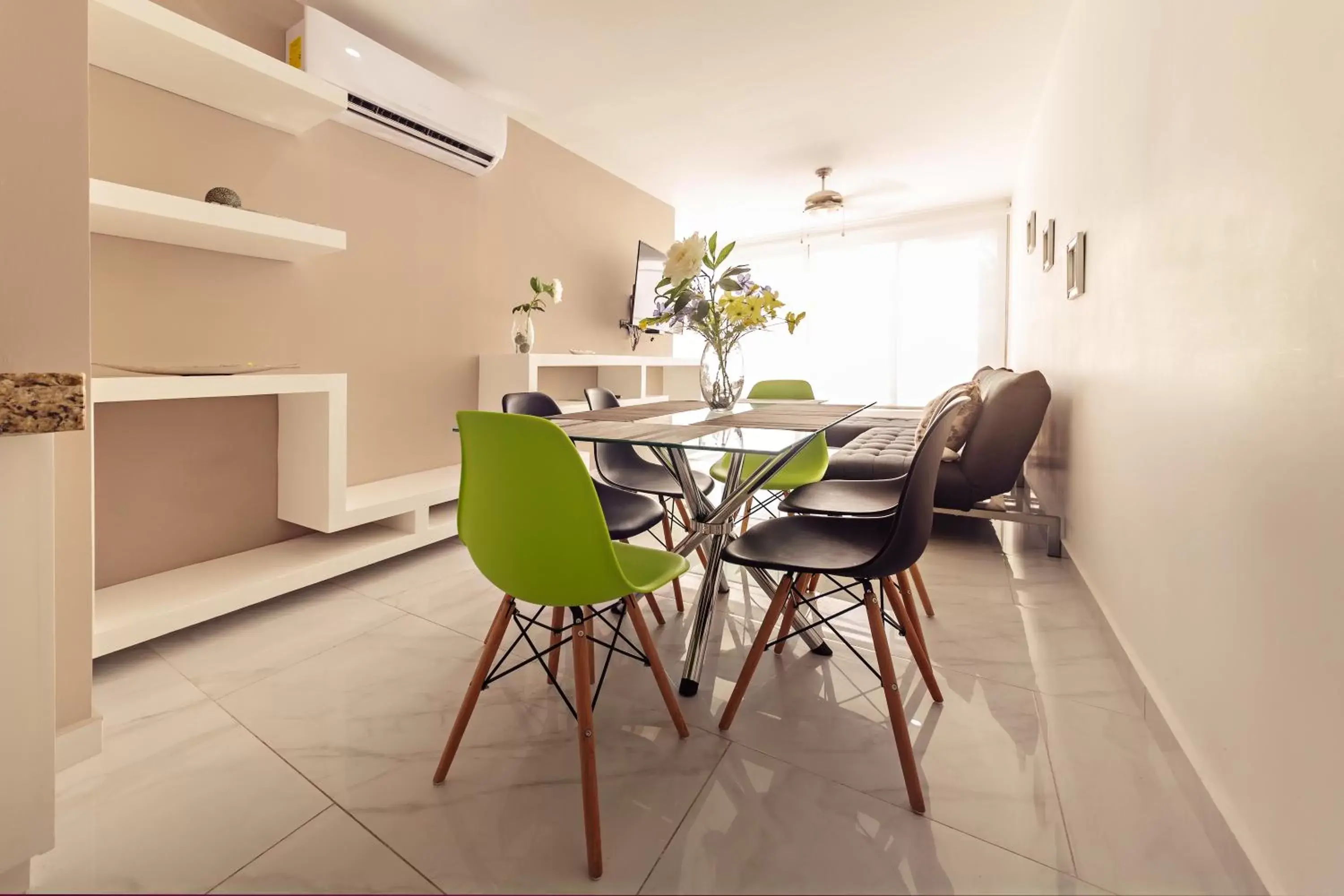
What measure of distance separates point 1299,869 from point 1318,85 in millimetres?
1235

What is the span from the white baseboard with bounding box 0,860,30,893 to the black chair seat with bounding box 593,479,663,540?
1.25m

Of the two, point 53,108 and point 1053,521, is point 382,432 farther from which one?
point 1053,521

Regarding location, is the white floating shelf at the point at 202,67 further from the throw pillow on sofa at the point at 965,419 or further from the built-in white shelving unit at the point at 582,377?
A: the throw pillow on sofa at the point at 965,419

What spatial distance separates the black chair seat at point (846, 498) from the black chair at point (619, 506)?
0.49m

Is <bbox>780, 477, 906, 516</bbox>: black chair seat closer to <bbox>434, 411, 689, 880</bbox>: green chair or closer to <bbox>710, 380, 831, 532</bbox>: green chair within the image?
<bbox>710, 380, 831, 532</bbox>: green chair

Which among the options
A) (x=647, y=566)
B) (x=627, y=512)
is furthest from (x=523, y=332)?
(x=647, y=566)

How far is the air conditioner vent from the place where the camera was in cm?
282

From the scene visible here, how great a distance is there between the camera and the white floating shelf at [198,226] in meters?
1.81

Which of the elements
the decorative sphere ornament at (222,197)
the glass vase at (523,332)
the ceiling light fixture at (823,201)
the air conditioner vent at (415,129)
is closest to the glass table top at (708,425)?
the glass vase at (523,332)

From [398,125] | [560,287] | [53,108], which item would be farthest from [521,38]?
[53,108]

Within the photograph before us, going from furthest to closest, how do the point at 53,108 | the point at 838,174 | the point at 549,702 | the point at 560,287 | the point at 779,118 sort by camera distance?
the point at 838,174 < the point at 779,118 < the point at 560,287 < the point at 549,702 < the point at 53,108

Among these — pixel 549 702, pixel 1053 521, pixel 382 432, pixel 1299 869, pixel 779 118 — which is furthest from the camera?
pixel 779 118

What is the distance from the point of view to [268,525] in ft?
8.78

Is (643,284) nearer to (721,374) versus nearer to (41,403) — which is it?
(721,374)
